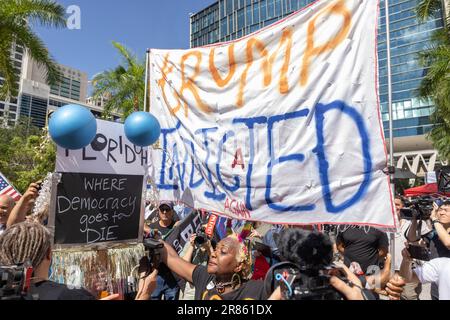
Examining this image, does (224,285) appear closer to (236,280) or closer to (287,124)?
(236,280)

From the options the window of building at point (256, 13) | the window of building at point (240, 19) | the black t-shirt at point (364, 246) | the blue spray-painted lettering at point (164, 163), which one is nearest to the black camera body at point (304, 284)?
the black t-shirt at point (364, 246)

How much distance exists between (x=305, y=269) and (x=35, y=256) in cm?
126

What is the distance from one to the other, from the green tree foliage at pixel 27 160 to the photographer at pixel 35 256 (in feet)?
38.5

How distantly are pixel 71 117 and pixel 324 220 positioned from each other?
2.12 metres

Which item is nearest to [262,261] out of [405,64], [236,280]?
[236,280]

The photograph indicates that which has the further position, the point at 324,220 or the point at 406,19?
the point at 406,19

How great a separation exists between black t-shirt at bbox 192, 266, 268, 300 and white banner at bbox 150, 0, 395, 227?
76 cm

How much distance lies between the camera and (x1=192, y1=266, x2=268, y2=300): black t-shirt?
2074 millimetres

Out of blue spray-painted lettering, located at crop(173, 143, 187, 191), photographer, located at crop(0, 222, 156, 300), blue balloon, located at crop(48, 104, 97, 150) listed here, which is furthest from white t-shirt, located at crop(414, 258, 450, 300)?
blue balloon, located at crop(48, 104, 97, 150)

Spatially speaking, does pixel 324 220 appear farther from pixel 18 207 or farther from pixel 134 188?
pixel 18 207

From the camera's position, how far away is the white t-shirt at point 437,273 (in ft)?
7.28

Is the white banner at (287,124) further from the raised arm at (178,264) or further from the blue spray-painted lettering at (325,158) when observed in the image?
the raised arm at (178,264)

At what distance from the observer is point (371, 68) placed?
2443 millimetres
